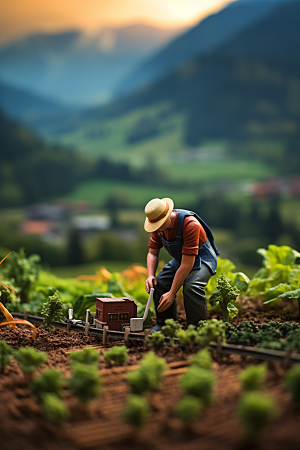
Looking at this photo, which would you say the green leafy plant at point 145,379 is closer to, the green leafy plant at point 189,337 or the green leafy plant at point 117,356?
the green leafy plant at point 117,356

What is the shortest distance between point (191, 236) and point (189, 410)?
1788 millimetres

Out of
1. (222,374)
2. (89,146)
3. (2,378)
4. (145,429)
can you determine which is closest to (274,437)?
(145,429)

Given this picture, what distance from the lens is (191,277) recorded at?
3.65 m

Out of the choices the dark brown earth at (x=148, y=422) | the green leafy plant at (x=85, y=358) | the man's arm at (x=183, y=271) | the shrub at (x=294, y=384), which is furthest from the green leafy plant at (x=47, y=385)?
the man's arm at (x=183, y=271)

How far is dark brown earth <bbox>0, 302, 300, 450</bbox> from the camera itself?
189cm

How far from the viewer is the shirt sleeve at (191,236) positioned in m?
3.54

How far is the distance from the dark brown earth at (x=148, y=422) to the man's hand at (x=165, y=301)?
3.09 feet

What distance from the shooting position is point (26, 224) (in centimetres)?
1110

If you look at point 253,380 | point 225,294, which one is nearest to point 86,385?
point 253,380

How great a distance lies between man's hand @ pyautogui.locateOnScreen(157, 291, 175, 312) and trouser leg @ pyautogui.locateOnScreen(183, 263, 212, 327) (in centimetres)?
12

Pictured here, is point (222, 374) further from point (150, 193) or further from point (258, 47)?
point (258, 47)

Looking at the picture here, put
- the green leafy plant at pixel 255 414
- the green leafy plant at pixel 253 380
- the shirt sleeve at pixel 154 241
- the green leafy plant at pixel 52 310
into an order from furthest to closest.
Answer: the shirt sleeve at pixel 154 241 → the green leafy plant at pixel 52 310 → the green leafy plant at pixel 253 380 → the green leafy plant at pixel 255 414

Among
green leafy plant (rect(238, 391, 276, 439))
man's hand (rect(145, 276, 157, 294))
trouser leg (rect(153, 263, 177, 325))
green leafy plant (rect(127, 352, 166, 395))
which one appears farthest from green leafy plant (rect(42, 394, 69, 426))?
trouser leg (rect(153, 263, 177, 325))

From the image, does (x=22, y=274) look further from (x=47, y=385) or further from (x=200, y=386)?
(x=200, y=386)
